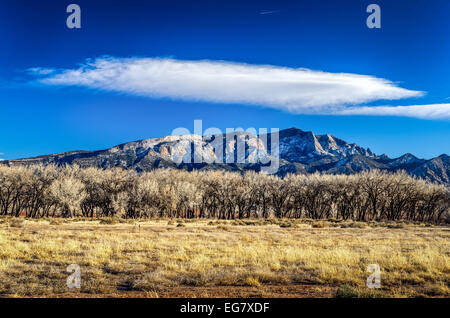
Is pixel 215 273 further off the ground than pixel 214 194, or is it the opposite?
pixel 215 273

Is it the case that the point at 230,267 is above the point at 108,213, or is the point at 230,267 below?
above

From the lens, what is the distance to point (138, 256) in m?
17.5

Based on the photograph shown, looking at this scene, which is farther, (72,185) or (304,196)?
(304,196)

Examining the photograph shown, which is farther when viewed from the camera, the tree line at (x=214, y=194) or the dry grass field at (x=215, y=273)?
the tree line at (x=214, y=194)

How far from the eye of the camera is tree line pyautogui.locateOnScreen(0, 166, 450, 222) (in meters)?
68.2

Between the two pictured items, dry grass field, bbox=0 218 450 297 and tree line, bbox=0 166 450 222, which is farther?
tree line, bbox=0 166 450 222

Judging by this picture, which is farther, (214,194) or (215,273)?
(214,194)

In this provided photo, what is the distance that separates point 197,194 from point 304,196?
999 inches

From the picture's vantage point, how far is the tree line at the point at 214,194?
6825cm

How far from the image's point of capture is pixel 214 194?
3105 inches

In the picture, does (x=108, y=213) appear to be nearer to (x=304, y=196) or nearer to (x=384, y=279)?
(x=304, y=196)
